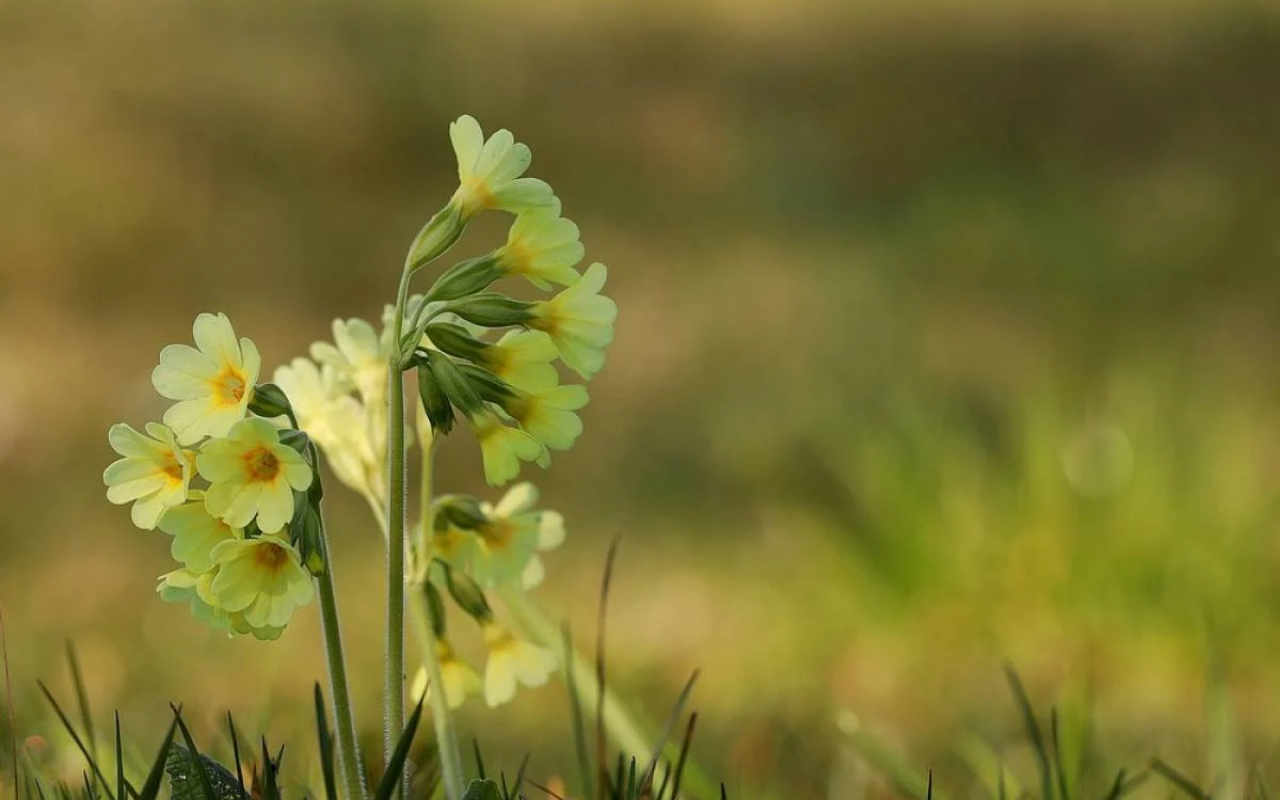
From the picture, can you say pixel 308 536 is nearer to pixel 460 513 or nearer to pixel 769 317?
pixel 460 513

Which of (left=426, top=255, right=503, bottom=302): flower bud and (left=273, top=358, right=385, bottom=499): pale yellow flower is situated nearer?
(left=426, top=255, right=503, bottom=302): flower bud

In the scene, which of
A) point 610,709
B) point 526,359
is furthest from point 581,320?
point 610,709

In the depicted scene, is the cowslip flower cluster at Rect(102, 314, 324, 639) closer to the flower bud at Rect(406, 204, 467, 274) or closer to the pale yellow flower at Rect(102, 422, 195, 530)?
the pale yellow flower at Rect(102, 422, 195, 530)

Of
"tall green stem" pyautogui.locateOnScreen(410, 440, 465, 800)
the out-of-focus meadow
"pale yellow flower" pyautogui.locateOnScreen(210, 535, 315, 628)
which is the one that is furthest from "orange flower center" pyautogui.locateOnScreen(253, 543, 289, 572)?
the out-of-focus meadow

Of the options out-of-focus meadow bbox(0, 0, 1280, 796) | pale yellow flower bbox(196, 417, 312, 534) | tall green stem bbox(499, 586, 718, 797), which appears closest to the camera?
pale yellow flower bbox(196, 417, 312, 534)

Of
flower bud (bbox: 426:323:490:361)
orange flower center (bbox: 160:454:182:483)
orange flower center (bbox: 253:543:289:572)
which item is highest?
flower bud (bbox: 426:323:490:361)

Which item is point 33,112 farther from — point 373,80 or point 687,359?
point 687,359

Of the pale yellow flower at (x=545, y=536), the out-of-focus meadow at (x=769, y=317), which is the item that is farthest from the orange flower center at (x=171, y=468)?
the out-of-focus meadow at (x=769, y=317)
